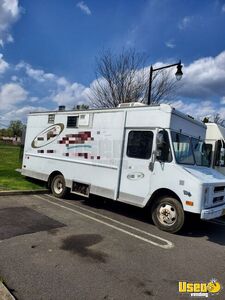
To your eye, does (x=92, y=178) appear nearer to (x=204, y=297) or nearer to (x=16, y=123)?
(x=204, y=297)

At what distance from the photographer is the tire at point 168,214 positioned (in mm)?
6309

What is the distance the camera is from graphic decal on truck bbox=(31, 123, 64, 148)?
9.48 m

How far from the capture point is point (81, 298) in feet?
11.4

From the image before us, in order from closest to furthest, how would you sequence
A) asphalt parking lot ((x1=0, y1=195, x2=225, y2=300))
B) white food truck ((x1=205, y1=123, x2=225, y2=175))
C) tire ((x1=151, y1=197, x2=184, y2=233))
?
asphalt parking lot ((x1=0, y1=195, x2=225, y2=300))
tire ((x1=151, y1=197, x2=184, y2=233))
white food truck ((x1=205, y1=123, x2=225, y2=175))

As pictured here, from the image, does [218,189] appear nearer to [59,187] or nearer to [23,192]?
[59,187]

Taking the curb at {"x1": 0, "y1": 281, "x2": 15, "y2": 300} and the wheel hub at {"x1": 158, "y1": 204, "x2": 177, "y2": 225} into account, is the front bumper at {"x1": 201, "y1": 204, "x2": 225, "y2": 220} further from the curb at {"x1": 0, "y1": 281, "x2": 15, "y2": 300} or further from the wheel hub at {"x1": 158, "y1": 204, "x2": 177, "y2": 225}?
the curb at {"x1": 0, "y1": 281, "x2": 15, "y2": 300}

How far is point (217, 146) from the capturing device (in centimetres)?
981

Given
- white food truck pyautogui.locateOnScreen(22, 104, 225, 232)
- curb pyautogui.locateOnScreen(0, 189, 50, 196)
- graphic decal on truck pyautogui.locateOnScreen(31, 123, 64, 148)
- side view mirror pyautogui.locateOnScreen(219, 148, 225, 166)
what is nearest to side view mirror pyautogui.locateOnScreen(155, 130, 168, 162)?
white food truck pyautogui.locateOnScreen(22, 104, 225, 232)

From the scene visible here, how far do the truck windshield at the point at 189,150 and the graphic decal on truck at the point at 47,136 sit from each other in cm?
421

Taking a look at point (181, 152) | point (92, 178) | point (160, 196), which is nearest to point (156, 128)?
point (181, 152)

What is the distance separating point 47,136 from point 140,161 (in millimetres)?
4272

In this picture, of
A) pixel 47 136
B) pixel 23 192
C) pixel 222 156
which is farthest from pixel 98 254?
pixel 222 156

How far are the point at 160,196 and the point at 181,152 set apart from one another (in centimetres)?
124

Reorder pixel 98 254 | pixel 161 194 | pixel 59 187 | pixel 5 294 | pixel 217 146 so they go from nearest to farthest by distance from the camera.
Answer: pixel 5 294
pixel 98 254
pixel 161 194
pixel 59 187
pixel 217 146
